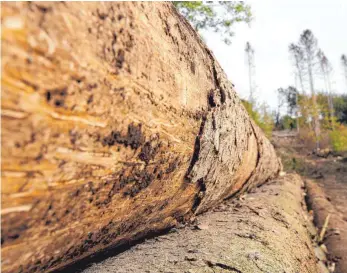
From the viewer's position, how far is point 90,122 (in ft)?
2.86

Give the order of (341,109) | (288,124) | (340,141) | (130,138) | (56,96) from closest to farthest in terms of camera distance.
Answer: (56,96) → (130,138) → (340,141) → (341,109) → (288,124)

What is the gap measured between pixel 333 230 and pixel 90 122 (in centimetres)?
507

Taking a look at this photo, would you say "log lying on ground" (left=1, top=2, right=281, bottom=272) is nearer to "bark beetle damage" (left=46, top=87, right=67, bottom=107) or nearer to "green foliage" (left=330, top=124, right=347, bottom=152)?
"bark beetle damage" (left=46, top=87, right=67, bottom=107)

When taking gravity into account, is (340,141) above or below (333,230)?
above

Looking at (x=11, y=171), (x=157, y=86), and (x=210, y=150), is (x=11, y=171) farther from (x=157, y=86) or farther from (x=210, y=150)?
(x=210, y=150)

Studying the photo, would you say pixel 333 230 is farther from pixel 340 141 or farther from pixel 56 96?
pixel 340 141

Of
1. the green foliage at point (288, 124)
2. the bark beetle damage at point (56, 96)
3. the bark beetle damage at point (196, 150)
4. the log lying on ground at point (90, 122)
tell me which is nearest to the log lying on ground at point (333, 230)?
the bark beetle damage at point (196, 150)

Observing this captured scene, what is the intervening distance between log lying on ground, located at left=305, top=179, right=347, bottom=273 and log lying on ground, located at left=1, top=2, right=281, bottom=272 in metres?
3.21

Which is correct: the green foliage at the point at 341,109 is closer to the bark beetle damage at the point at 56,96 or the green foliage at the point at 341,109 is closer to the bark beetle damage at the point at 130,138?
the bark beetle damage at the point at 130,138

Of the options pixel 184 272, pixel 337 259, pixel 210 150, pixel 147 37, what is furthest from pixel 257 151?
pixel 147 37

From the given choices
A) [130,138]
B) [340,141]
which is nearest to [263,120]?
[340,141]

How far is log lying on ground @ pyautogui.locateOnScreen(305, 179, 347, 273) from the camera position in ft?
11.8

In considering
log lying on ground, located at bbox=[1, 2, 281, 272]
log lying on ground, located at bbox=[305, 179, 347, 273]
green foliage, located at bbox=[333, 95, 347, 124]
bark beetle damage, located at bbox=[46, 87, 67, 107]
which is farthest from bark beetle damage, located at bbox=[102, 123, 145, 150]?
green foliage, located at bbox=[333, 95, 347, 124]

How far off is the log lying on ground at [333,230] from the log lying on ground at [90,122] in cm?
321
